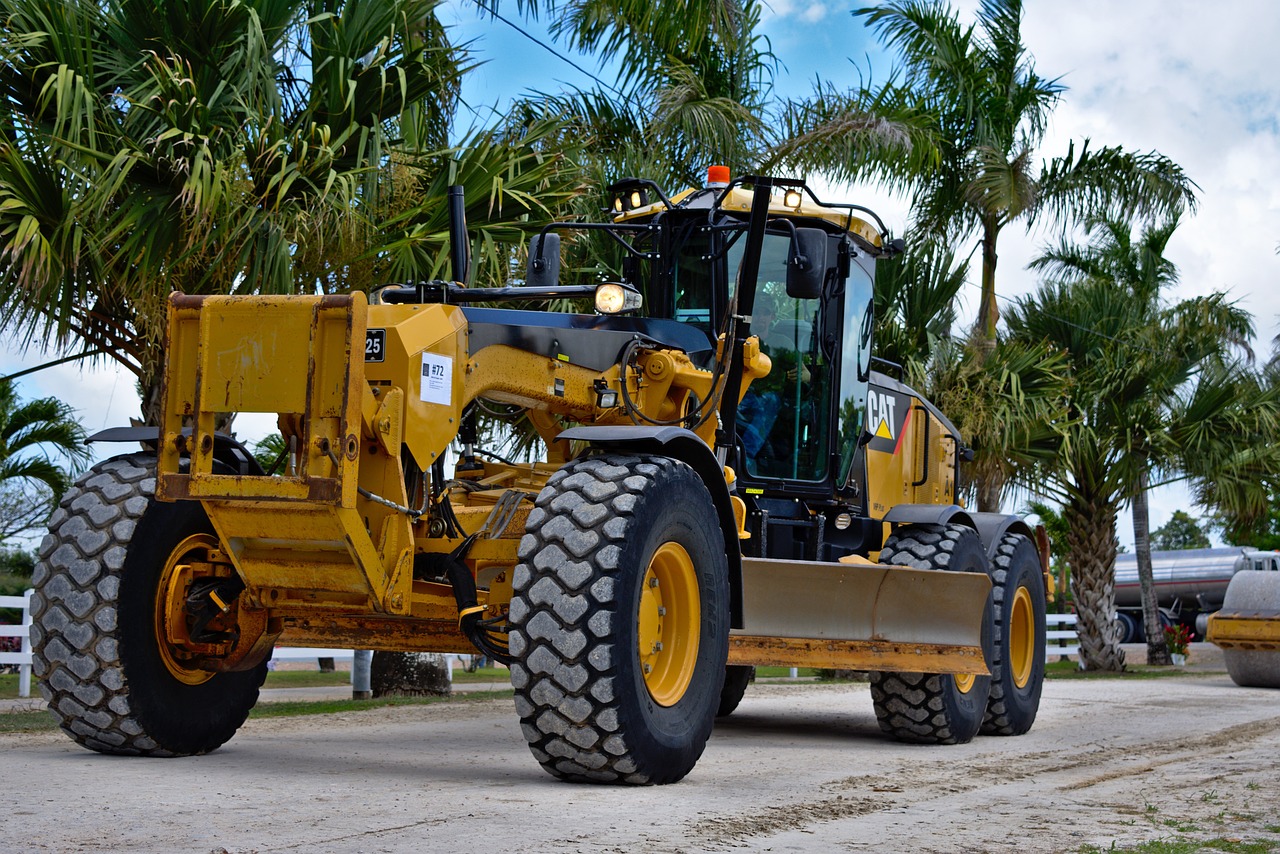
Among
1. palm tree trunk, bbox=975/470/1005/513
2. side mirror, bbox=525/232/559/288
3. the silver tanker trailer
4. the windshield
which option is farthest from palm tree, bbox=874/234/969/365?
the silver tanker trailer

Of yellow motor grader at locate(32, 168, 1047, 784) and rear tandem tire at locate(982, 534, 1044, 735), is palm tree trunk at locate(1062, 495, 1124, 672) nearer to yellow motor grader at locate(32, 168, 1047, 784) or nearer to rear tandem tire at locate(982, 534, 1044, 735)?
rear tandem tire at locate(982, 534, 1044, 735)

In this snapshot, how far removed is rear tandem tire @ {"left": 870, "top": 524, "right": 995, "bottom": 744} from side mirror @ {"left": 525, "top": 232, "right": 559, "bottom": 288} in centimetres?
289

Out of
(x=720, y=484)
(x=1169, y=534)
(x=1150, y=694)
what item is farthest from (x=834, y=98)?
(x=1169, y=534)

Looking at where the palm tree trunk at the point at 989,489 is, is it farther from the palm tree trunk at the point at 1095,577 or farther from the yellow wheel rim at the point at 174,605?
the yellow wheel rim at the point at 174,605

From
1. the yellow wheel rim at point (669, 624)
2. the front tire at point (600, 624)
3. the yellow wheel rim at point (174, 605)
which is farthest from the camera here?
the yellow wheel rim at point (174, 605)

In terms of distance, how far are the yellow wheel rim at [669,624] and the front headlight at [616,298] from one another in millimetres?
1146

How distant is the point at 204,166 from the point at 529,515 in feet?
15.1

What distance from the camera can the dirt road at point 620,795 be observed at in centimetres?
454

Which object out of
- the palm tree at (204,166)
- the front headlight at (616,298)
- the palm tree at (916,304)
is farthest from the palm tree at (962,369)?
the front headlight at (616,298)

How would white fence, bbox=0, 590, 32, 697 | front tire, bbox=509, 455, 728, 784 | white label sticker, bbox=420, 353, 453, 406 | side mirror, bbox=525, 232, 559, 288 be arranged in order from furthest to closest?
white fence, bbox=0, 590, 32, 697 < side mirror, bbox=525, 232, 559, 288 < white label sticker, bbox=420, 353, 453, 406 < front tire, bbox=509, 455, 728, 784

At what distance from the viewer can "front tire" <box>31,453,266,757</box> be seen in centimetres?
614

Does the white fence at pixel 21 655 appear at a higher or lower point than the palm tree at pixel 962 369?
lower

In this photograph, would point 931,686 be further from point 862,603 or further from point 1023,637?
point 1023,637

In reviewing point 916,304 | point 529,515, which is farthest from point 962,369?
point 529,515
